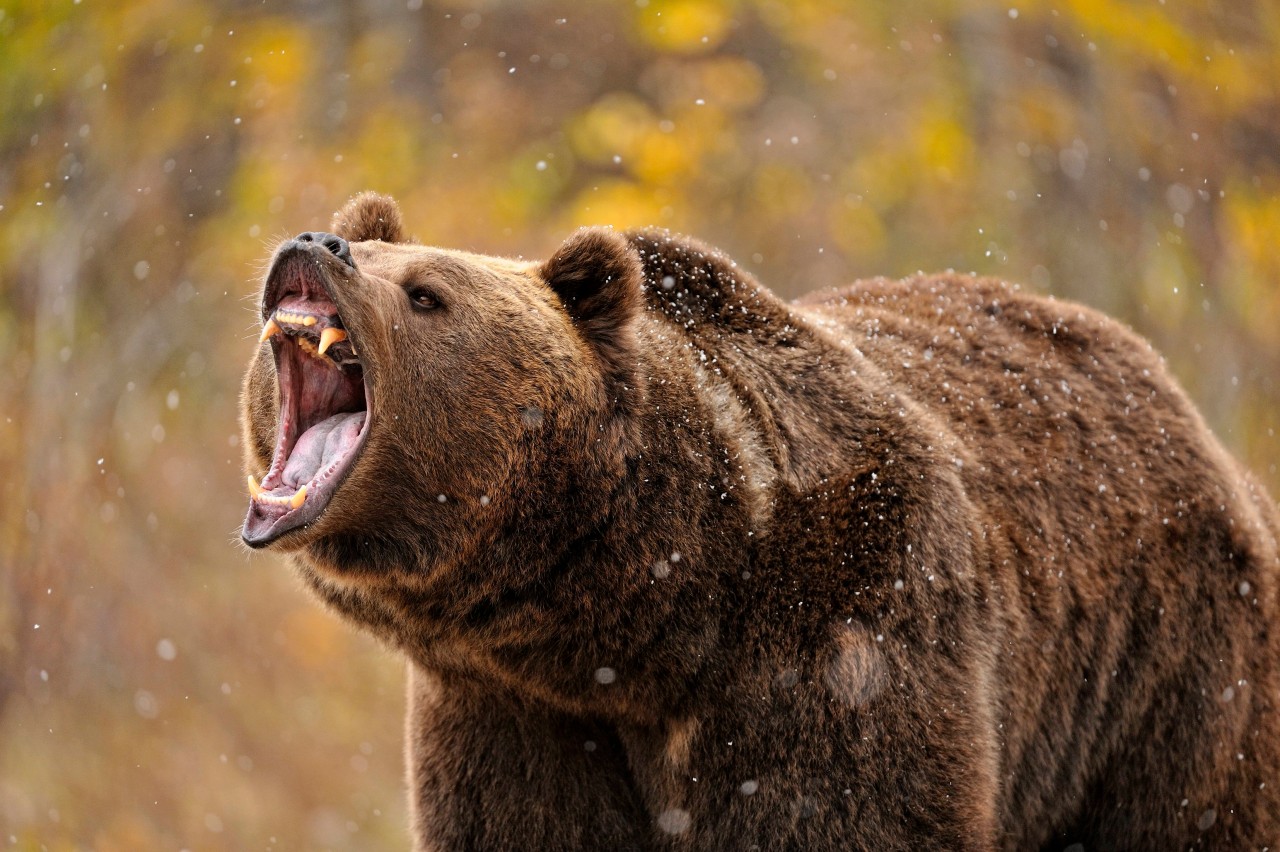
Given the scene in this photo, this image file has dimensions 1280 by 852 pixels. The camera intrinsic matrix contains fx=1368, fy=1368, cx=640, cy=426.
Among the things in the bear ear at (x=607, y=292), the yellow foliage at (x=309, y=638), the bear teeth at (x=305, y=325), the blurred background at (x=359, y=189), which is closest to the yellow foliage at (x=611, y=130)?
the blurred background at (x=359, y=189)

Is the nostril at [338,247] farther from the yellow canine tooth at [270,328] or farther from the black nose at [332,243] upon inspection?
the yellow canine tooth at [270,328]

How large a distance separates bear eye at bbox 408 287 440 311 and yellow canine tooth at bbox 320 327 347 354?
25 cm

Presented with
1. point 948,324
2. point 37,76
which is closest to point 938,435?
point 948,324

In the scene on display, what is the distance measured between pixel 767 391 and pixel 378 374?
1.16 m

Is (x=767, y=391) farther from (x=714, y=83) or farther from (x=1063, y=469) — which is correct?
(x=714, y=83)

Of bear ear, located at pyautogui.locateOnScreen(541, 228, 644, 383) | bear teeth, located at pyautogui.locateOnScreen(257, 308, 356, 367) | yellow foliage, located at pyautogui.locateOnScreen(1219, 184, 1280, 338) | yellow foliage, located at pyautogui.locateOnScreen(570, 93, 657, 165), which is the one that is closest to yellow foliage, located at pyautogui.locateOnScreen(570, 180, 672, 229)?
yellow foliage, located at pyautogui.locateOnScreen(570, 93, 657, 165)

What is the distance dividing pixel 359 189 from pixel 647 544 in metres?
10.1

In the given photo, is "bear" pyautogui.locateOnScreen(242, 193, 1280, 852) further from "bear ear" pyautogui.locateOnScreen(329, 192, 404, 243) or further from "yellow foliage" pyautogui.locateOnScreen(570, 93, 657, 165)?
"yellow foliage" pyautogui.locateOnScreen(570, 93, 657, 165)

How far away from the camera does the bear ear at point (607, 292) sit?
381 centimetres

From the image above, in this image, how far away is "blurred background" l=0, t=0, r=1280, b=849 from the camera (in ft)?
37.6

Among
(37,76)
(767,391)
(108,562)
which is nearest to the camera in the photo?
(767,391)

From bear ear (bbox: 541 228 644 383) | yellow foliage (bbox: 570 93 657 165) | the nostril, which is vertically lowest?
yellow foliage (bbox: 570 93 657 165)

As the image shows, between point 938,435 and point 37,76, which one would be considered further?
point 37,76

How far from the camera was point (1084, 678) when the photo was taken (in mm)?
4594
